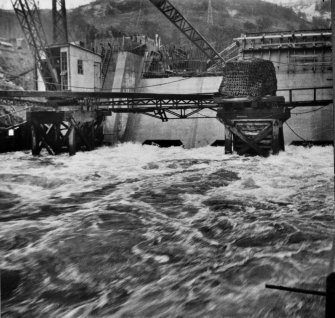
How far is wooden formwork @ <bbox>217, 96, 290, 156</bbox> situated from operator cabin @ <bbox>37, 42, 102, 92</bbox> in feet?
29.8

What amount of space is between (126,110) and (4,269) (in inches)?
536

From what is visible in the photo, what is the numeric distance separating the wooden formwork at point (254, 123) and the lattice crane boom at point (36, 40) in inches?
403

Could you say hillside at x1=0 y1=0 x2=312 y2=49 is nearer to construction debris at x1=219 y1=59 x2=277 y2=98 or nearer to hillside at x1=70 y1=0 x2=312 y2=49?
hillside at x1=70 y1=0 x2=312 y2=49

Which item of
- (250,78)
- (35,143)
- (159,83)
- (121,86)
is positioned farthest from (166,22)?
(35,143)

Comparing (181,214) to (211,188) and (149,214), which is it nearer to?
(149,214)

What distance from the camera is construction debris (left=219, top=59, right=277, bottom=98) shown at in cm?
1393

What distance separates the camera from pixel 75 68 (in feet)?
62.0

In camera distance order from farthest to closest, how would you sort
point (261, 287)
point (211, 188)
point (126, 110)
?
point (126, 110), point (211, 188), point (261, 287)

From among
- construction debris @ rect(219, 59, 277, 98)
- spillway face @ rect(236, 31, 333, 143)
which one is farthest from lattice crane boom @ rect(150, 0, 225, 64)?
construction debris @ rect(219, 59, 277, 98)

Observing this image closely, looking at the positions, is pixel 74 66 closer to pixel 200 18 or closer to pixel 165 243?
pixel 200 18

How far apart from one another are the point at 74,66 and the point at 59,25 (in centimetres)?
339

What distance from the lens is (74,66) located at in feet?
61.5

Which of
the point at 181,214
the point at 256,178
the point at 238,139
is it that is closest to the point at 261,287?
the point at 181,214

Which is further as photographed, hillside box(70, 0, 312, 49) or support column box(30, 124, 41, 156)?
support column box(30, 124, 41, 156)
